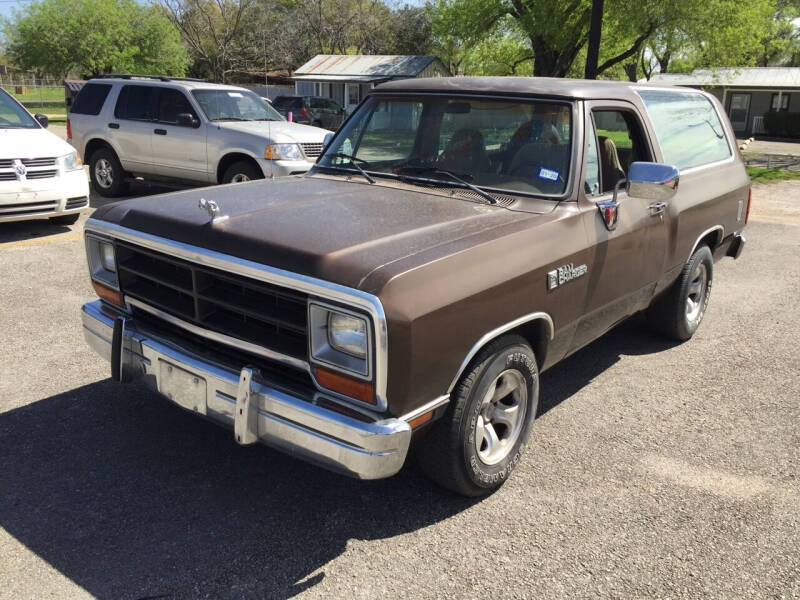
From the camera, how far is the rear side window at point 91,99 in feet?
37.8

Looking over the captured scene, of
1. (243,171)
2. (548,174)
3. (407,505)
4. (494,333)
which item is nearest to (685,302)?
(548,174)

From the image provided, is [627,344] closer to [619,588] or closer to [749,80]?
[619,588]

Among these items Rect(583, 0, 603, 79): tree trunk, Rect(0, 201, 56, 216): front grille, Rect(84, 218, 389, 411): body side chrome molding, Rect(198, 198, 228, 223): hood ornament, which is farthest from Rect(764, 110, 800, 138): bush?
Rect(84, 218, 389, 411): body side chrome molding

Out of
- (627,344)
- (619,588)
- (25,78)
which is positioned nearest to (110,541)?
A: (619,588)

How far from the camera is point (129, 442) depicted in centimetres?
386

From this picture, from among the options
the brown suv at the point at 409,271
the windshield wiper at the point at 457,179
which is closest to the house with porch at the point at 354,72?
the brown suv at the point at 409,271

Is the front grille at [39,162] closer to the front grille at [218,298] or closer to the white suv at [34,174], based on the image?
the white suv at [34,174]

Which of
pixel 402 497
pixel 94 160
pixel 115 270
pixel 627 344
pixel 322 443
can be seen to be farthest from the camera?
pixel 94 160

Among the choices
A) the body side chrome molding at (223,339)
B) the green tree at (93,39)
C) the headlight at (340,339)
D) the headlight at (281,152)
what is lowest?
the body side chrome molding at (223,339)

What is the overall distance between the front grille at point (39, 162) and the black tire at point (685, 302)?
271 inches

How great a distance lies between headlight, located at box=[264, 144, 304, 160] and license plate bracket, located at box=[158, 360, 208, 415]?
7023mm

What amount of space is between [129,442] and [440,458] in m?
1.76

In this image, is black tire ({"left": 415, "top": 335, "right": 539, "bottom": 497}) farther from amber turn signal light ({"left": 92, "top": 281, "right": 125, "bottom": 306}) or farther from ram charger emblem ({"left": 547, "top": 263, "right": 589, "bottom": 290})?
amber turn signal light ({"left": 92, "top": 281, "right": 125, "bottom": 306})

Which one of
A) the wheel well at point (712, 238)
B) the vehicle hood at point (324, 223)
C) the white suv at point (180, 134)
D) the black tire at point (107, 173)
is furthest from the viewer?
the black tire at point (107, 173)
